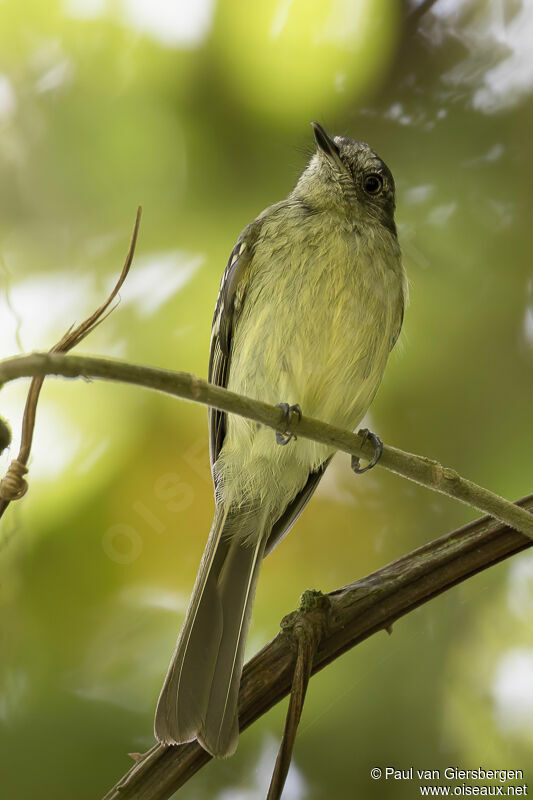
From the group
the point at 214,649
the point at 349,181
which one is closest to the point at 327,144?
the point at 349,181

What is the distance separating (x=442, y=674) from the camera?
60.2 inches

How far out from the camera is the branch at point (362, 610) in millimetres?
982

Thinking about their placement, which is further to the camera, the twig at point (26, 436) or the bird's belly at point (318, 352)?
the bird's belly at point (318, 352)

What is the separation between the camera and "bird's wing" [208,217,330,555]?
1.68 meters

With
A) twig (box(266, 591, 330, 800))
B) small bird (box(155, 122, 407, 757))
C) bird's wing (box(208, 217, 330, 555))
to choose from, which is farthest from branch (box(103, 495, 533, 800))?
bird's wing (box(208, 217, 330, 555))

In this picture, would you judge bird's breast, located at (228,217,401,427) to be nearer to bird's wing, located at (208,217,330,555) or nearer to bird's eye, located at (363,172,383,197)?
bird's wing, located at (208,217,330,555)

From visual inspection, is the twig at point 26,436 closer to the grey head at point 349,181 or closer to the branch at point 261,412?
the branch at point 261,412

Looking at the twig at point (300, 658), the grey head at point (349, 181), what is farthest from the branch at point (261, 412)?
the grey head at point (349, 181)

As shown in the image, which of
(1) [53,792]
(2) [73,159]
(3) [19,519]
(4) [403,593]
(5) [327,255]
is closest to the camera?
(4) [403,593]

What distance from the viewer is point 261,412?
3.21 ft

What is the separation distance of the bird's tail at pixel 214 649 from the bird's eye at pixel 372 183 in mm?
821

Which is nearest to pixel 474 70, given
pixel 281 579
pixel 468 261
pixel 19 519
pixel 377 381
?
pixel 468 261

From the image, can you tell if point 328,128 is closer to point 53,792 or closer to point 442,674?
point 442,674

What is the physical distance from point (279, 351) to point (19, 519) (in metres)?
0.61
